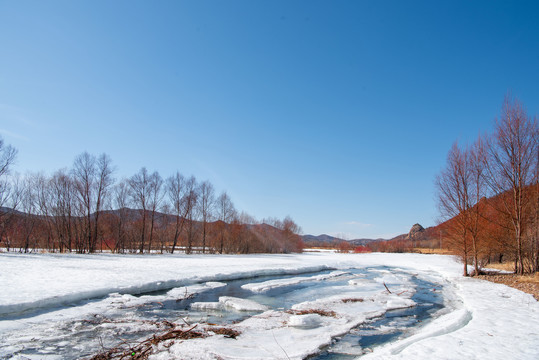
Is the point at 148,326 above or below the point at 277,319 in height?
above

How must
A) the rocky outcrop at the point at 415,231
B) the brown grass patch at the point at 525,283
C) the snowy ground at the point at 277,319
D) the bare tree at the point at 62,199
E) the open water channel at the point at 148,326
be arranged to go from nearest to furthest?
1. the snowy ground at the point at 277,319
2. the open water channel at the point at 148,326
3. the brown grass patch at the point at 525,283
4. the bare tree at the point at 62,199
5. the rocky outcrop at the point at 415,231

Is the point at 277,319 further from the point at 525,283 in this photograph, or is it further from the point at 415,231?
the point at 415,231

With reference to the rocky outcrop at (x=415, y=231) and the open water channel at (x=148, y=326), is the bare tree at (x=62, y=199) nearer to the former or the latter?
the open water channel at (x=148, y=326)

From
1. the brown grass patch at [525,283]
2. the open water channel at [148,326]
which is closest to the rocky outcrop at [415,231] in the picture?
the brown grass patch at [525,283]

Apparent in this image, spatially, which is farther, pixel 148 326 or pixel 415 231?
pixel 415 231

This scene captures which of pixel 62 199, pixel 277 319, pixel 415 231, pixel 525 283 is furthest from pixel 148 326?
pixel 415 231

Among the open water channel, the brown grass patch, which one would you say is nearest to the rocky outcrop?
the brown grass patch

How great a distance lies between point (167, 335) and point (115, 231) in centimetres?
3880

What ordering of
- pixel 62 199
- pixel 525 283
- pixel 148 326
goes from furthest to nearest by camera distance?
pixel 62 199, pixel 525 283, pixel 148 326

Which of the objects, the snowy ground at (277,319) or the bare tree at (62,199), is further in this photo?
the bare tree at (62,199)

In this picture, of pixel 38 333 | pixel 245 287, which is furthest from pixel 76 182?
pixel 38 333

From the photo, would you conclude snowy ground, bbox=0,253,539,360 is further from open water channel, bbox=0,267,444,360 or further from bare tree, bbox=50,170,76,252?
bare tree, bbox=50,170,76,252

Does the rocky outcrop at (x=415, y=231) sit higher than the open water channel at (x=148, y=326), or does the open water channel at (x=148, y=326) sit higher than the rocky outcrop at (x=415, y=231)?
the open water channel at (x=148, y=326)

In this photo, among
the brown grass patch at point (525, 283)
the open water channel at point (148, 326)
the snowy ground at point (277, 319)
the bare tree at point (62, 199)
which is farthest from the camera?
the bare tree at point (62, 199)
